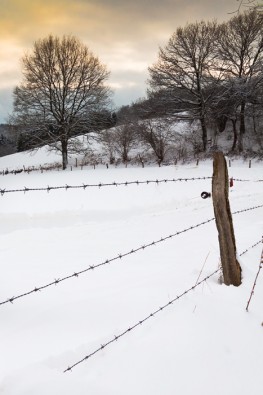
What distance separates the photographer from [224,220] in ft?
14.1

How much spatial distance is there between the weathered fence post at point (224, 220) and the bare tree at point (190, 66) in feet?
88.0

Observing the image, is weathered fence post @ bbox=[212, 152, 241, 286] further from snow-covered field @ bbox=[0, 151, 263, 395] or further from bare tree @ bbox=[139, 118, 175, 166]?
bare tree @ bbox=[139, 118, 175, 166]

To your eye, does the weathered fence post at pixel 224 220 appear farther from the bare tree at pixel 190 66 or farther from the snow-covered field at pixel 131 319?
the bare tree at pixel 190 66

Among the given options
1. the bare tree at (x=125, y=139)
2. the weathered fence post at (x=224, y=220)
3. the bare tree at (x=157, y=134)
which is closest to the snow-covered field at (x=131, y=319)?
the weathered fence post at (x=224, y=220)

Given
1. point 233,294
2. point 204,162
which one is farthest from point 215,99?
point 233,294

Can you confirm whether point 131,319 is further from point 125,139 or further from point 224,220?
point 125,139

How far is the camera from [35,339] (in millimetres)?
3443

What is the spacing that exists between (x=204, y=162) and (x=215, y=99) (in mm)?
6295

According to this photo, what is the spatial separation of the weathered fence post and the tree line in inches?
997

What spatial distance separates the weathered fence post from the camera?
4.19 meters

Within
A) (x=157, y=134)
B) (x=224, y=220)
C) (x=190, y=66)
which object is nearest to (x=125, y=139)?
(x=157, y=134)

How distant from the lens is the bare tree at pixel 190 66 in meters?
29.1

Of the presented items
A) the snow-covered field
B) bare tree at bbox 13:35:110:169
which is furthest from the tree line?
the snow-covered field

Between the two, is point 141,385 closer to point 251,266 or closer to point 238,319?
point 238,319
